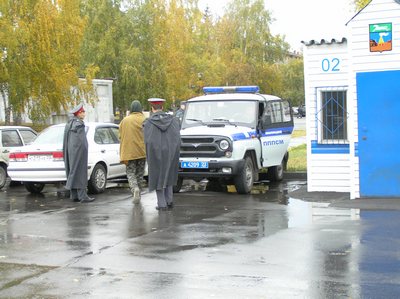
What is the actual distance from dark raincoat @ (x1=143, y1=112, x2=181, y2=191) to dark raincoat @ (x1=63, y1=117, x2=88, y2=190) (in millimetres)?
1896

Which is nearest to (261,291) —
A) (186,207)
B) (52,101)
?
(186,207)

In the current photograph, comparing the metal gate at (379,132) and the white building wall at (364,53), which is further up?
the white building wall at (364,53)

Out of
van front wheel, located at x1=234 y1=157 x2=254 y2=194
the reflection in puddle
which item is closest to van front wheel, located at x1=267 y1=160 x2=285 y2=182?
van front wheel, located at x1=234 y1=157 x2=254 y2=194

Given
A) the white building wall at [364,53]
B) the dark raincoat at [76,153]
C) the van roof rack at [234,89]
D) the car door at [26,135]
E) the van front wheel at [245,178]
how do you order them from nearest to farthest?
1. the white building wall at [364,53]
2. the dark raincoat at [76,153]
3. the van front wheel at [245,178]
4. the van roof rack at [234,89]
5. the car door at [26,135]

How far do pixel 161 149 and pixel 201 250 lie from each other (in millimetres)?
3737

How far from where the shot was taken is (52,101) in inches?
906

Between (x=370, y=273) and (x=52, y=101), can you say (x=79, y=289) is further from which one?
(x=52, y=101)

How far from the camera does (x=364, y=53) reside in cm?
1125

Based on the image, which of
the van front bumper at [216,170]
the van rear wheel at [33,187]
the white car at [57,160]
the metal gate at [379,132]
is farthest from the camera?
the van rear wheel at [33,187]

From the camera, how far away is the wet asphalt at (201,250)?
5988 millimetres

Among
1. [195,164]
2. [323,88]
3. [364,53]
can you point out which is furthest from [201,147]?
[364,53]

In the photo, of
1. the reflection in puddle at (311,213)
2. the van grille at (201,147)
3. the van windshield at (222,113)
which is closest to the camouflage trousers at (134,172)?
the van grille at (201,147)

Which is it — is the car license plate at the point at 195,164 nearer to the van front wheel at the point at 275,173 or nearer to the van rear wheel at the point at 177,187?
the van rear wheel at the point at 177,187

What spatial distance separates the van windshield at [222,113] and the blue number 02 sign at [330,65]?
2.13 m
